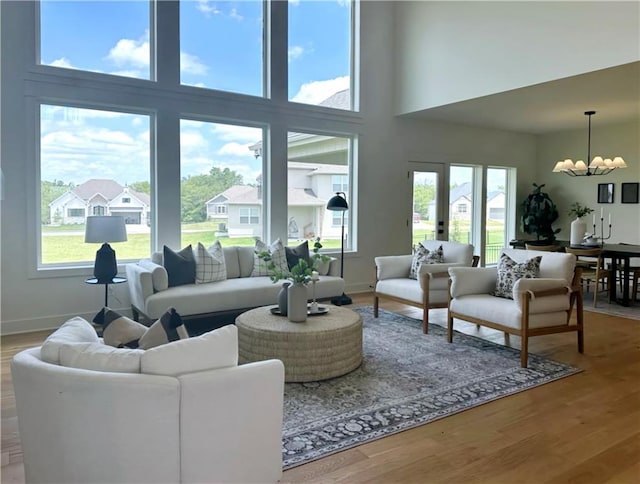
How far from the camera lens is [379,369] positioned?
3.61 m

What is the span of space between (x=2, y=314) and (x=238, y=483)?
420cm

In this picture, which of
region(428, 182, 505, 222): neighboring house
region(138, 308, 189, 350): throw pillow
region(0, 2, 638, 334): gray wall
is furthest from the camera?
region(428, 182, 505, 222): neighboring house

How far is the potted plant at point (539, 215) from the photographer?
Result: 8.59 m

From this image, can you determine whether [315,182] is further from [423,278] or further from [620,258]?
[620,258]

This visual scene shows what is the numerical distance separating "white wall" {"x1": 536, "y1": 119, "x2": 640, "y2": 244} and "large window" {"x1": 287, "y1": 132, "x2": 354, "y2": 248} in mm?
4350

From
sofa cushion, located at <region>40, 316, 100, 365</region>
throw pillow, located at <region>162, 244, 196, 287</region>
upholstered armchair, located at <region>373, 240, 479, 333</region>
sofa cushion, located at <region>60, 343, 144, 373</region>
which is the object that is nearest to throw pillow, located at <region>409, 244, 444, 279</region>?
upholstered armchair, located at <region>373, 240, 479, 333</region>

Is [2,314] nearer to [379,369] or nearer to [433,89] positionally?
[379,369]

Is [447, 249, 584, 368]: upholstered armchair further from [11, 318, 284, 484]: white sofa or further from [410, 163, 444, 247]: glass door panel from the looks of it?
[410, 163, 444, 247]: glass door panel

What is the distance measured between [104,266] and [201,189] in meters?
1.72

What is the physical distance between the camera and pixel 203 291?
468cm

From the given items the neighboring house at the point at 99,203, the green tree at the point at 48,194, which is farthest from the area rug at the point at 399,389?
the green tree at the point at 48,194

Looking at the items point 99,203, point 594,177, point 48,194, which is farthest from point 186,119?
point 594,177

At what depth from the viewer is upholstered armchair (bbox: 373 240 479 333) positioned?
15.4ft

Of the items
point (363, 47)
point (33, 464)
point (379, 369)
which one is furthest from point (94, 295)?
point (363, 47)
